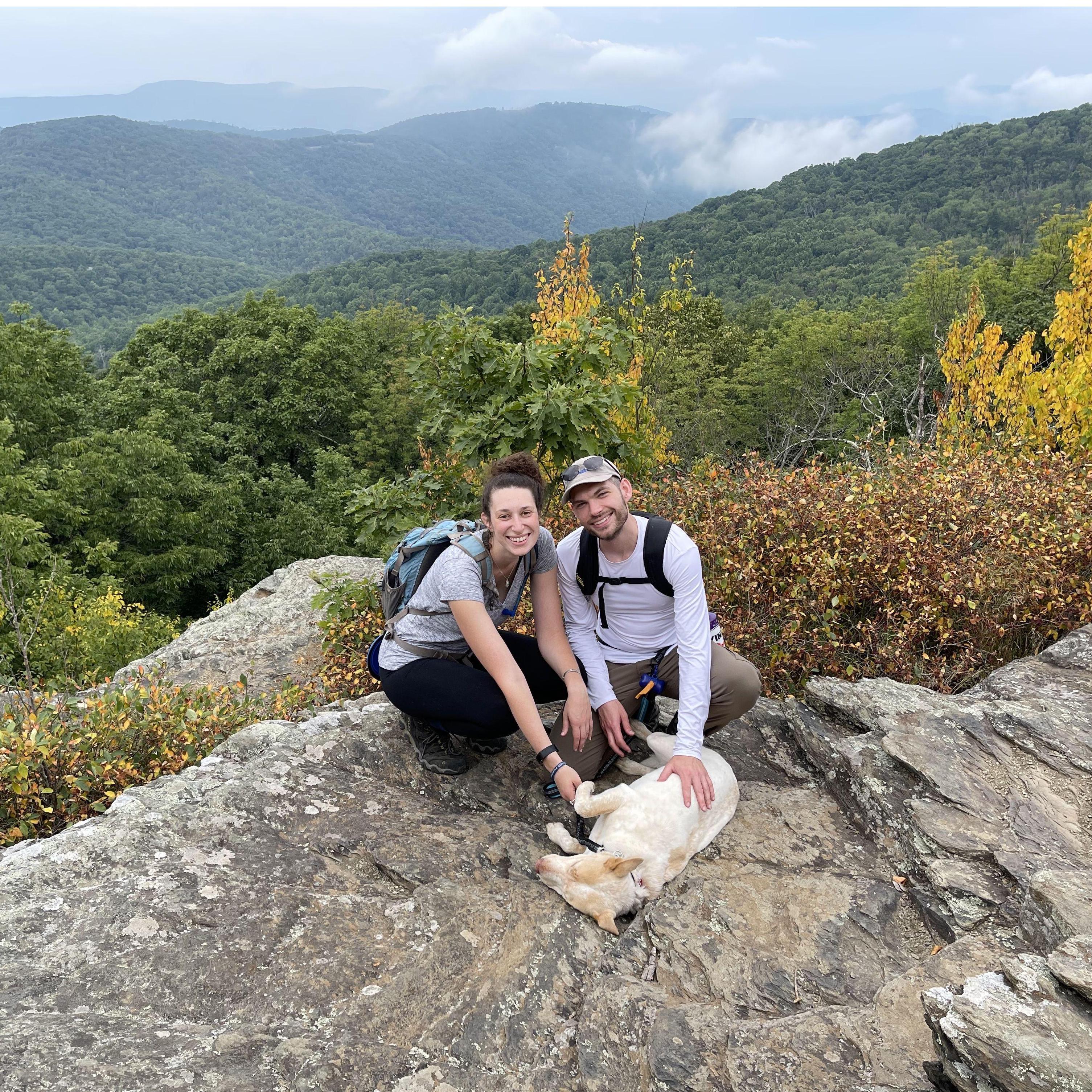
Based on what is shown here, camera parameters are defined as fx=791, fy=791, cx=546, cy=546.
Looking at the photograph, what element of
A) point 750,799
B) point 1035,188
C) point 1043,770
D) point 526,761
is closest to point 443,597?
point 526,761

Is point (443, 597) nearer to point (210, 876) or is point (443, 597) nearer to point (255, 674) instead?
point (210, 876)

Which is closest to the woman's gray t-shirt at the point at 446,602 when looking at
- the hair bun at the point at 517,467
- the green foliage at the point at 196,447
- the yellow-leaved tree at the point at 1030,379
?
the hair bun at the point at 517,467

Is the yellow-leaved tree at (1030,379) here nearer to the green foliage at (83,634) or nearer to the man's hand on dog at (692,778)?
the man's hand on dog at (692,778)

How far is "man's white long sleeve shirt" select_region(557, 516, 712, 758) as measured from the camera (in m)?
3.47

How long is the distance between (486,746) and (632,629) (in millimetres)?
979

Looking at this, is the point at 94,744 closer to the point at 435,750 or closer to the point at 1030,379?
the point at 435,750

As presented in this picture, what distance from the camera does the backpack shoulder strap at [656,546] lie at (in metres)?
3.59

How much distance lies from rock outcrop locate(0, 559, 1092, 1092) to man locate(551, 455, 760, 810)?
0.39 metres

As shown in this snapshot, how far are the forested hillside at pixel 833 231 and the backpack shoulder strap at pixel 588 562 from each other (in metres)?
69.8

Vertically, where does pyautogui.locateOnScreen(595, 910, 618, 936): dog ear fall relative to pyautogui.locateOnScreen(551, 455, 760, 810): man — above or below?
below

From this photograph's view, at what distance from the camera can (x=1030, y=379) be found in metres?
9.20

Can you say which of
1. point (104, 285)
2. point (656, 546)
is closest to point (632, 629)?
point (656, 546)

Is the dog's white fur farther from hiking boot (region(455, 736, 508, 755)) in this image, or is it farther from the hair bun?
the hair bun

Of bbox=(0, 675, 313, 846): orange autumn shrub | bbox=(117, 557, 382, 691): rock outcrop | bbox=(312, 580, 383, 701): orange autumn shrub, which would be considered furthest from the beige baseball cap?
bbox=(117, 557, 382, 691): rock outcrop
